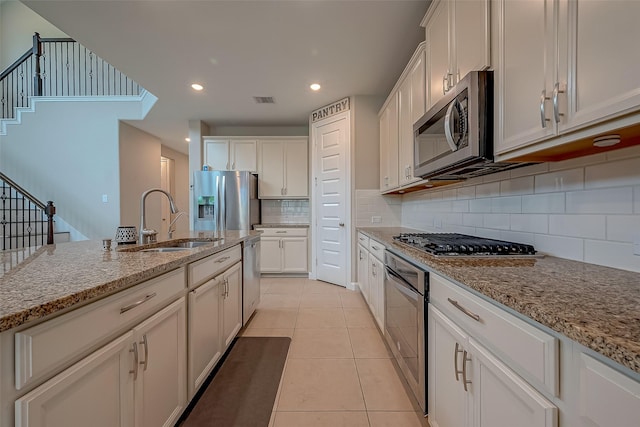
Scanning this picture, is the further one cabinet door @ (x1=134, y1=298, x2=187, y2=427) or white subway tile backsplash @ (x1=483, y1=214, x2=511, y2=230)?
white subway tile backsplash @ (x1=483, y1=214, x2=511, y2=230)

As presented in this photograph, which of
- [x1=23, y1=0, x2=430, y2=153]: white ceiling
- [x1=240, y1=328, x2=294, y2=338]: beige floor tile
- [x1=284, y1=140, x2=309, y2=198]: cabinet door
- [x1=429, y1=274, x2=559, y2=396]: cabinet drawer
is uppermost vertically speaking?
[x1=23, y1=0, x2=430, y2=153]: white ceiling

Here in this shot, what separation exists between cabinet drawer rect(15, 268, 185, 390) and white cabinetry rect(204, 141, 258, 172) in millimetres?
4115

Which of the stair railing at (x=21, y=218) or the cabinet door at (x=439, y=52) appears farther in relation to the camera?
the stair railing at (x=21, y=218)

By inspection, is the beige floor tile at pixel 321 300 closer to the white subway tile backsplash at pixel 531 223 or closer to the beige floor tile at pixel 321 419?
the beige floor tile at pixel 321 419

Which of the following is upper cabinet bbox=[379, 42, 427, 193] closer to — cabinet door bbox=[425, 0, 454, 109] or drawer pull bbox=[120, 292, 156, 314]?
cabinet door bbox=[425, 0, 454, 109]

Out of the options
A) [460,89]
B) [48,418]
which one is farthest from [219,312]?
[460,89]

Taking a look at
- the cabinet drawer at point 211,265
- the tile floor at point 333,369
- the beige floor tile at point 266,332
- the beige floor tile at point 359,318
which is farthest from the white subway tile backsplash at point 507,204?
the beige floor tile at point 266,332

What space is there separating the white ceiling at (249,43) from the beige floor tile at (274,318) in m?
2.76

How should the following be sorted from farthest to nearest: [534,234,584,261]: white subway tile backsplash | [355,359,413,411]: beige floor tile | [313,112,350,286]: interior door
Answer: [313,112,350,286]: interior door < [355,359,413,411]: beige floor tile < [534,234,584,261]: white subway tile backsplash

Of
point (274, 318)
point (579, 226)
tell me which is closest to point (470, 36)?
point (579, 226)

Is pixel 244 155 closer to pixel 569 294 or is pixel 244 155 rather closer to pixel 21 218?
pixel 21 218

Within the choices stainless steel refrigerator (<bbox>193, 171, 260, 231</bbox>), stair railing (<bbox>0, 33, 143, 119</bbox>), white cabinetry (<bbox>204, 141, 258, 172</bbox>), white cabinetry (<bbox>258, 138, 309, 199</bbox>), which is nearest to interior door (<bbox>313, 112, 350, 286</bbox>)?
white cabinetry (<bbox>258, 138, 309, 199</bbox>)

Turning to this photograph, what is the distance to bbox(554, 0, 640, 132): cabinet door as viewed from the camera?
77cm

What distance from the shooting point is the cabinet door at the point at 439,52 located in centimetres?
178
